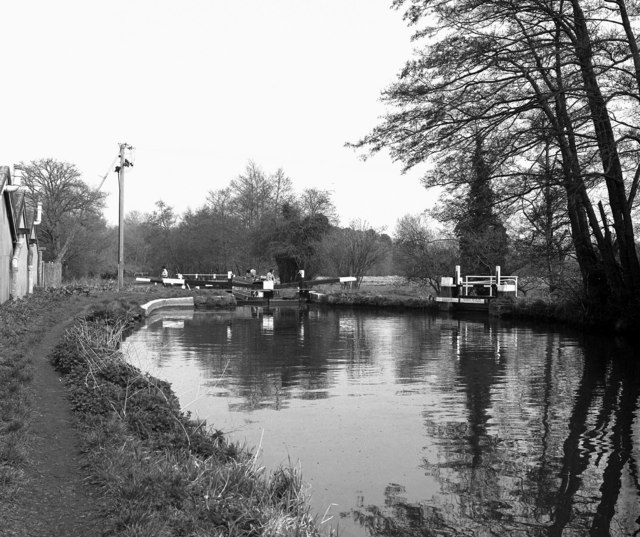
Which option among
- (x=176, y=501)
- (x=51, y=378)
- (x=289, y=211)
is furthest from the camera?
(x=289, y=211)

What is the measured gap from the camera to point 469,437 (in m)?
7.95

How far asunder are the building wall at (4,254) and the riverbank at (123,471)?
39.1 ft

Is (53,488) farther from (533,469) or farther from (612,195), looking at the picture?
(612,195)

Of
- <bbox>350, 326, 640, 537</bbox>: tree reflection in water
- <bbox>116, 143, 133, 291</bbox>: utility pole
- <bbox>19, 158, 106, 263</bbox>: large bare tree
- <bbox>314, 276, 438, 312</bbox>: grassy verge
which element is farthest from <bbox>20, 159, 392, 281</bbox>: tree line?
<bbox>350, 326, 640, 537</bbox>: tree reflection in water

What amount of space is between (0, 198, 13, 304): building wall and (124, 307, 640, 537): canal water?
4998 mm

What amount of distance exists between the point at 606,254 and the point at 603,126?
492 centimetres

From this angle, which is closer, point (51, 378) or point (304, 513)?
point (304, 513)

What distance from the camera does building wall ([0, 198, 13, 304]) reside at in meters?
19.6

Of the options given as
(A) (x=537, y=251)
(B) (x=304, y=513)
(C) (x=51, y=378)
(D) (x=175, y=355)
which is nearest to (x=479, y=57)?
(A) (x=537, y=251)

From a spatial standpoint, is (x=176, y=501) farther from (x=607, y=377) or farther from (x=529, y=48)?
(x=529, y=48)

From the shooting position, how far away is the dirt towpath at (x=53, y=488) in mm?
4086

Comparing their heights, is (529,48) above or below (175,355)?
above

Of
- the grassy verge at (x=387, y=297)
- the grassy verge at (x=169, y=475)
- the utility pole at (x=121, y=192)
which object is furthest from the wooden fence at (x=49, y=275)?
the grassy verge at (x=169, y=475)

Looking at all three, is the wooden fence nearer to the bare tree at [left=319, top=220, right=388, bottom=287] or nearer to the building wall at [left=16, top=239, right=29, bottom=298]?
the building wall at [left=16, top=239, right=29, bottom=298]
